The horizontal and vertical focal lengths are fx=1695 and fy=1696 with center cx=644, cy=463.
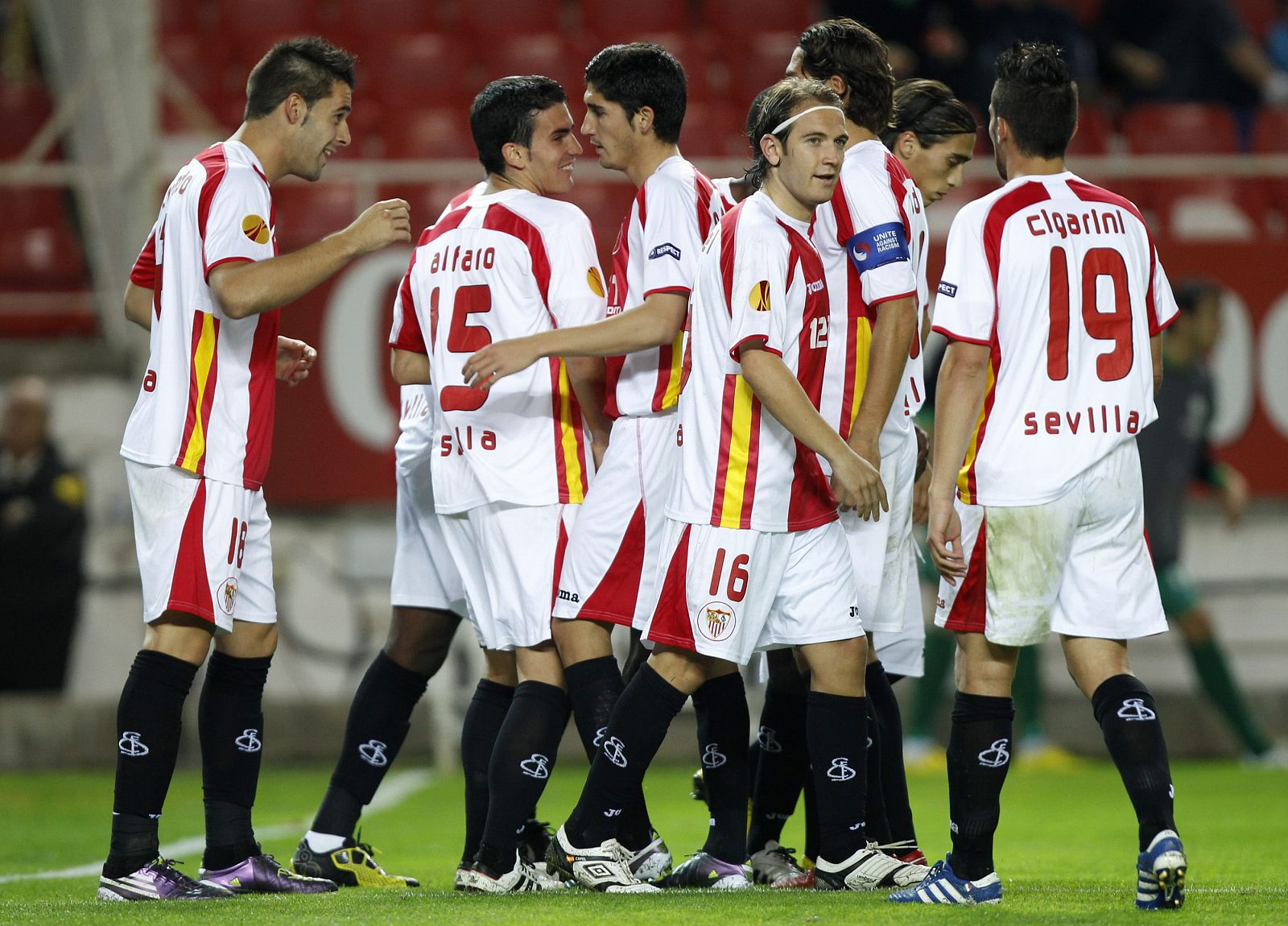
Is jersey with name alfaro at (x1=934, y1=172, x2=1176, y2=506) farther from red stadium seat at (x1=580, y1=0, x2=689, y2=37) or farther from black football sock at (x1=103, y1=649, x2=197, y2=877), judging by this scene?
red stadium seat at (x1=580, y1=0, x2=689, y2=37)

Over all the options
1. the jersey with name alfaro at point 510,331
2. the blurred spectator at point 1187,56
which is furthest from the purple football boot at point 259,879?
the blurred spectator at point 1187,56

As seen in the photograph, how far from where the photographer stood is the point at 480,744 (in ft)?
16.5

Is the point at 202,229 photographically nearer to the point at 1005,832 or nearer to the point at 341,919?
the point at 341,919

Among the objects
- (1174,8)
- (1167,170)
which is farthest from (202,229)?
(1174,8)

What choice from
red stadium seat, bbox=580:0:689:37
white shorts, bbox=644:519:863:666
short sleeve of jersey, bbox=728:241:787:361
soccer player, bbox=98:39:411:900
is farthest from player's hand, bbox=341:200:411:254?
red stadium seat, bbox=580:0:689:37

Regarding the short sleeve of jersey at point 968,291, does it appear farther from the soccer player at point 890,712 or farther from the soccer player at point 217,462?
the soccer player at point 217,462

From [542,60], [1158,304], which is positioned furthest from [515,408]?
[542,60]

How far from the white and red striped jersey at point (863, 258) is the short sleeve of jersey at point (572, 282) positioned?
650 millimetres

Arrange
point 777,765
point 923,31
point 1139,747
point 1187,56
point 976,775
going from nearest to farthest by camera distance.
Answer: point 1139,747 < point 976,775 < point 777,765 < point 923,31 < point 1187,56

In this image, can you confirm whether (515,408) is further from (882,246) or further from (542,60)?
(542,60)

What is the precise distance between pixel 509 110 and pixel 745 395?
1.15 m

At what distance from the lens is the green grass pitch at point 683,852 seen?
13.2ft

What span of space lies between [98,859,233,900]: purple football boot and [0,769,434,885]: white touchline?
971mm

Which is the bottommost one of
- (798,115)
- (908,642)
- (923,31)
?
(908,642)
